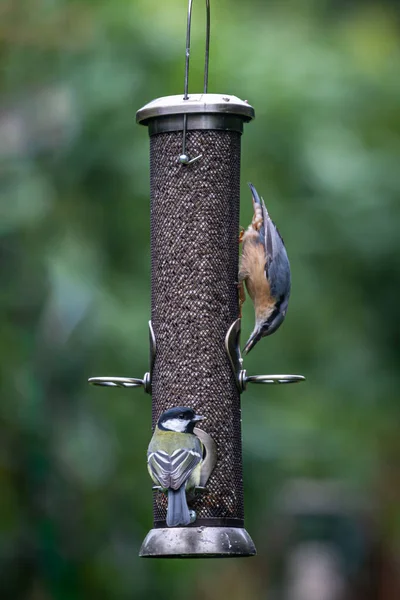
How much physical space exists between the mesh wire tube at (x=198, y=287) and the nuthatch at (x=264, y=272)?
0.28 meters

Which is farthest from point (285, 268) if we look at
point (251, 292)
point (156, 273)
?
point (156, 273)

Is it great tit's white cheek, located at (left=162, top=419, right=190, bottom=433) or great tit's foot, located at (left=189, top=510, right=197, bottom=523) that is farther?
great tit's foot, located at (left=189, top=510, right=197, bottom=523)

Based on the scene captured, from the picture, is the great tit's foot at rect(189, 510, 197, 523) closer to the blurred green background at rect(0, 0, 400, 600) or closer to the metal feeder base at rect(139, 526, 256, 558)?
the metal feeder base at rect(139, 526, 256, 558)

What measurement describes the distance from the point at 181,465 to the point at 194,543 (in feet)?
1.35

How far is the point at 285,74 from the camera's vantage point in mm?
13117

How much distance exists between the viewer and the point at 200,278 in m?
7.85

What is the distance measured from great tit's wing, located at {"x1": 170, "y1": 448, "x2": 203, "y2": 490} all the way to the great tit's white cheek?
95 millimetres

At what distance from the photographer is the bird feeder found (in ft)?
25.5

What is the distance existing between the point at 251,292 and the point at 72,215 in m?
5.08

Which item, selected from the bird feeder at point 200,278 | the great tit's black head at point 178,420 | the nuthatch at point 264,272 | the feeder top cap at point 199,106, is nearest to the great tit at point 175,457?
the great tit's black head at point 178,420

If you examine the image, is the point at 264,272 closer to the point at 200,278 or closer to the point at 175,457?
the point at 200,278

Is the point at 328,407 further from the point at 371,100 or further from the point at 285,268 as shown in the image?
the point at 285,268

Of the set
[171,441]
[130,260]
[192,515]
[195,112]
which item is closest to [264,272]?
[195,112]

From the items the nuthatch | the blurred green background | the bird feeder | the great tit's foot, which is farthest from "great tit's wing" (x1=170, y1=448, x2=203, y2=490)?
the blurred green background
